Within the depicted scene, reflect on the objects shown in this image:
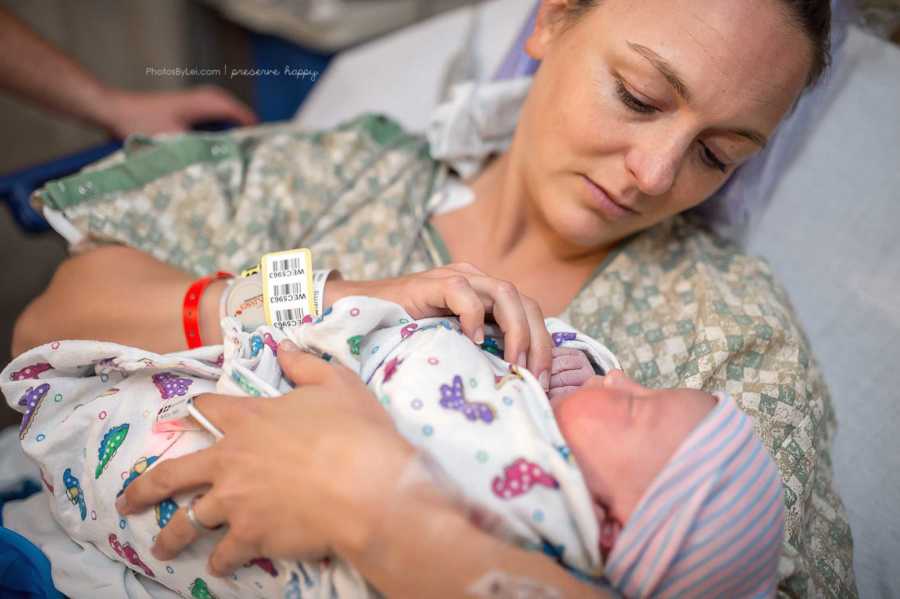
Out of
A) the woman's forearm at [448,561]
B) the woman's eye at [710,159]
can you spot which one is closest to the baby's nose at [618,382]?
the woman's forearm at [448,561]

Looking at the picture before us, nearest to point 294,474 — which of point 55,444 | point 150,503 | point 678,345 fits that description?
point 150,503

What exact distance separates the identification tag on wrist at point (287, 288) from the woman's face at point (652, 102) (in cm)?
49

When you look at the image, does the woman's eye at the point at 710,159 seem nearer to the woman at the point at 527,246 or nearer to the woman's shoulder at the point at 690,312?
the woman at the point at 527,246

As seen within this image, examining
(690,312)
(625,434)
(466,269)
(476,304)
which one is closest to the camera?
(625,434)

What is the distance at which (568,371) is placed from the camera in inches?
39.7

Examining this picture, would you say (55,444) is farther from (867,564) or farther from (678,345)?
(867,564)

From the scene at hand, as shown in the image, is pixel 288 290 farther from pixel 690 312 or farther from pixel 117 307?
pixel 690 312

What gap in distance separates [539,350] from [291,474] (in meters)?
0.40

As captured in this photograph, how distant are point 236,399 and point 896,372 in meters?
1.27

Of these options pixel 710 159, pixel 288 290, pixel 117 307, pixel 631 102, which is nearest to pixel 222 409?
pixel 288 290

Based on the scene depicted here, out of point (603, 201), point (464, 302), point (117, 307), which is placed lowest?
point (117, 307)

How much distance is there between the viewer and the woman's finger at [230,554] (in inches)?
31.8

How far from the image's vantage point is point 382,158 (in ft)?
5.13

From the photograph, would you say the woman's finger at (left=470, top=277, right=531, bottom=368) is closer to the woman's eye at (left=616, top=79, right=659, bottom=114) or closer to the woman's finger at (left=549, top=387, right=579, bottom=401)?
the woman's finger at (left=549, top=387, right=579, bottom=401)
